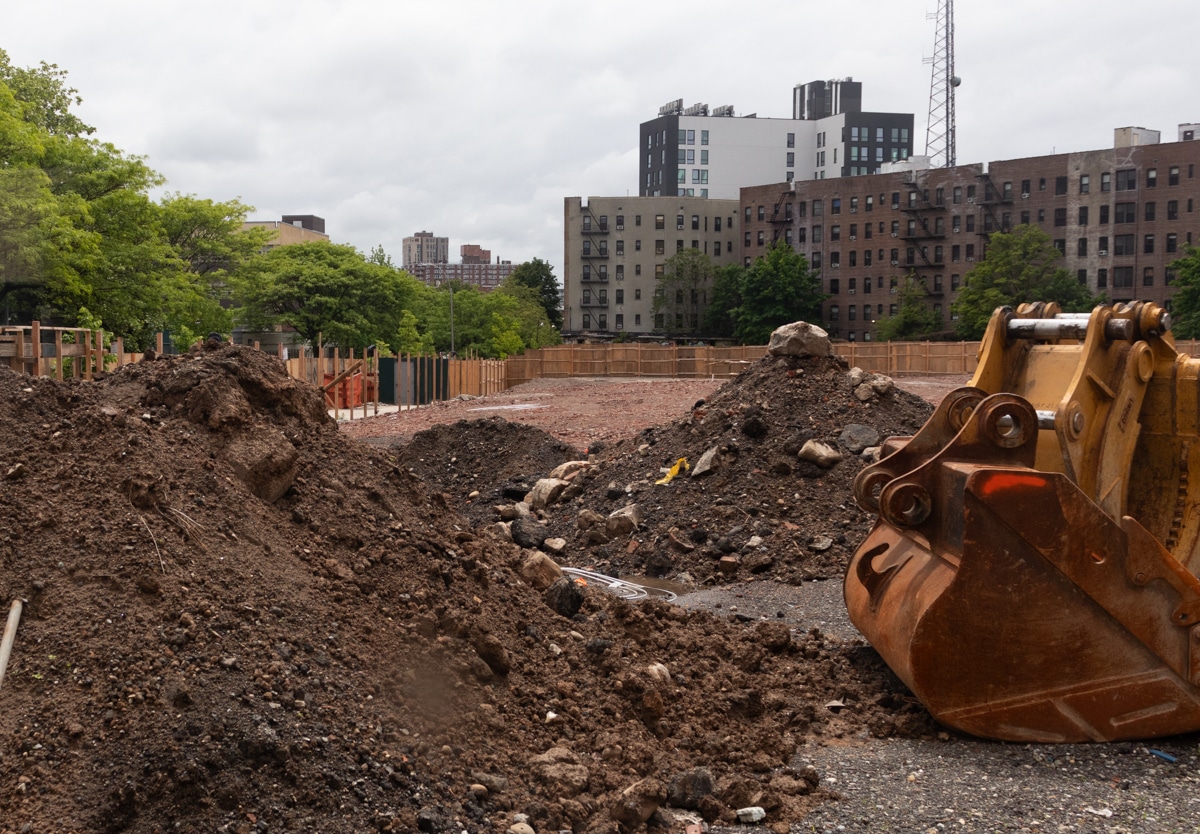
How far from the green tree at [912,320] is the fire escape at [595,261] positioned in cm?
3485

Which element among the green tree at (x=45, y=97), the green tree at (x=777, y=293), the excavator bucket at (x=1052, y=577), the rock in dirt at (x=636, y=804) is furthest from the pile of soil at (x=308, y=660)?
the green tree at (x=777, y=293)

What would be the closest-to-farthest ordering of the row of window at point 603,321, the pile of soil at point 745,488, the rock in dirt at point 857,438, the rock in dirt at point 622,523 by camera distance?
the pile of soil at point 745,488, the rock in dirt at point 622,523, the rock in dirt at point 857,438, the row of window at point 603,321

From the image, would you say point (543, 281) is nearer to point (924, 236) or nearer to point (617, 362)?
point (924, 236)

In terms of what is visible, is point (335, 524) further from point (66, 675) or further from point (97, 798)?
point (97, 798)

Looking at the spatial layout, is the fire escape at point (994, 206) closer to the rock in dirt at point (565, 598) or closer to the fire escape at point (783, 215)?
the fire escape at point (783, 215)

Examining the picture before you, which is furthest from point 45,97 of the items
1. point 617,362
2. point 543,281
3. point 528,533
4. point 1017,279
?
point 543,281

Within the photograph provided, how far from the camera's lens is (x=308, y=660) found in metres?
4.38

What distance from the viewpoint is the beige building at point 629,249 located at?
11375cm

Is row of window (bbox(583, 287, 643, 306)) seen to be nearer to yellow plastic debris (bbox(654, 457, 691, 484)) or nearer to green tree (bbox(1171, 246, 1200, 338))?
green tree (bbox(1171, 246, 1200, 338))

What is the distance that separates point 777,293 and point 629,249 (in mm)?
23340

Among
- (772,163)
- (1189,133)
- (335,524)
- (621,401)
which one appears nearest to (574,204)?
(772,163)

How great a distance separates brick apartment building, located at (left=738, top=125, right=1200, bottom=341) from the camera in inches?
3191

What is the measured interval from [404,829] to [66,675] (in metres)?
1.28

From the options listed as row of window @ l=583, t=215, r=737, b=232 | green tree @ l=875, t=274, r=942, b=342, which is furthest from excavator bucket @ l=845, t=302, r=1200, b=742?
row of window @ l=583, t=215, r=737, b=232
